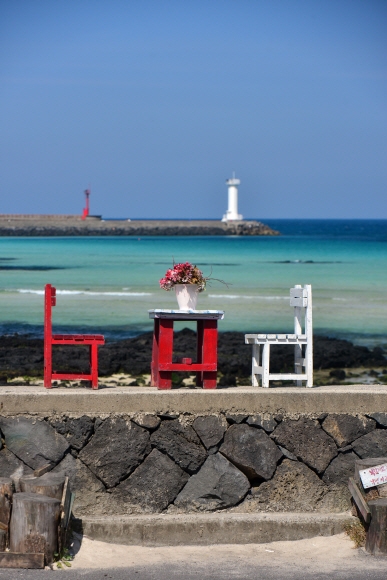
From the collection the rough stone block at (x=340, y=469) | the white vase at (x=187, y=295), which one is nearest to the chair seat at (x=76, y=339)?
the white vase at (x=187, y=295)

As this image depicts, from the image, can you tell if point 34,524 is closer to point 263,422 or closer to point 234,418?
point 234,418

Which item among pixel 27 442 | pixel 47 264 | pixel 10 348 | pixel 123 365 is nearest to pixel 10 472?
pixel 27 442

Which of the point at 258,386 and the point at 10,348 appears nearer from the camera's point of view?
the point at 258,386

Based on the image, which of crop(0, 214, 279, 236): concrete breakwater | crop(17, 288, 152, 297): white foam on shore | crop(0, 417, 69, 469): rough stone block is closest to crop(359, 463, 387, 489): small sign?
crop(0, 417, 69, 469): rough stone block

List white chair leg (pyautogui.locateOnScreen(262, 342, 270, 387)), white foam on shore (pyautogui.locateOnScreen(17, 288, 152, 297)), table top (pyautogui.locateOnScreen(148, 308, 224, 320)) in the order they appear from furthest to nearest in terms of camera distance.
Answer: white foam on shore (pyautogui.locateOnScreen(17, 288, 152, 297)) < white chair leg (pyautogui.locateOnScreen(262, 342, 270, 387)) < table top (pyautogui.locateOnScreen(148, 308, 224, 320))

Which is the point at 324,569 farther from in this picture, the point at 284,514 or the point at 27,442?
the point at 27,442

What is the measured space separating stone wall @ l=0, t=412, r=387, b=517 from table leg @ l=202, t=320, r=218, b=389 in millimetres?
422

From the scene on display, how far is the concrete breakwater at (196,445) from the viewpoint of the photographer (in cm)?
658

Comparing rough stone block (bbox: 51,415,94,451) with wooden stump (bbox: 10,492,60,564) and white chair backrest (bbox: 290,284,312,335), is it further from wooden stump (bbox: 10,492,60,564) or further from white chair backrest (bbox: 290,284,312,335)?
white chair backrest (bbox: 290,284,312,335)

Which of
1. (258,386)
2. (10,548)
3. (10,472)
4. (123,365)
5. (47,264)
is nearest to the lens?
(10,548)

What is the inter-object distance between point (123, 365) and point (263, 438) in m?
8.65

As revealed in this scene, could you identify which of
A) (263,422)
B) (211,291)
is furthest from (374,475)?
(211,291)

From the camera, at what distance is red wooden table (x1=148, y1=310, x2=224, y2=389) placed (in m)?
6.98

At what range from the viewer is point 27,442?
6.54 metres
